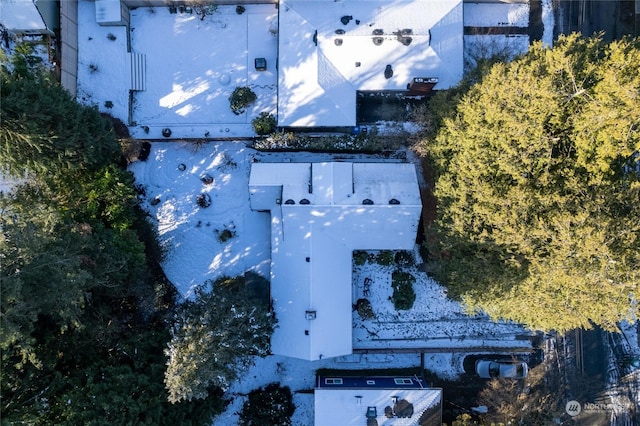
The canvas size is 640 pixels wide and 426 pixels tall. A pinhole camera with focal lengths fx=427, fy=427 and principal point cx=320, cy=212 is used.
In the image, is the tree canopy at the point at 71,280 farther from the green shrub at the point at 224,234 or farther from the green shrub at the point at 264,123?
the green shrub at the point at 264,123

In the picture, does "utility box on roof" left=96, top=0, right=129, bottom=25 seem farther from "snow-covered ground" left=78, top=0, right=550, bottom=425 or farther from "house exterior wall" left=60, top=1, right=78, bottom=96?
"house exterior wall" left=60, top=1, right=78, bottom=96

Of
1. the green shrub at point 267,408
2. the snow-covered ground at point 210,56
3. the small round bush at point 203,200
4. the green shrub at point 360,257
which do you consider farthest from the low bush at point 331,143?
the green shrub at point 267,408

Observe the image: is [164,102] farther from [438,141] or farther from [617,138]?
[617,138]

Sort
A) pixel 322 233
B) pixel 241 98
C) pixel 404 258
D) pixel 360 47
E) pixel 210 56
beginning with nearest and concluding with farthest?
pixel 322 233, pixel 360 47, pixel 241 98, pixel 404 258, pixel 210 56

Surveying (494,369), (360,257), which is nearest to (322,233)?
(360,257)

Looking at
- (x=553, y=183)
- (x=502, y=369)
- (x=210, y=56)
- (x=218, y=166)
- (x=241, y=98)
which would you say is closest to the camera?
(x=553, y=183)

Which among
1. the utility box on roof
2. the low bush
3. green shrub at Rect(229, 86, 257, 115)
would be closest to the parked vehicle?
the low bush

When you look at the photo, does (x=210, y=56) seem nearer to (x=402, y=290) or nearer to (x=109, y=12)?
(x=109, y=12)
